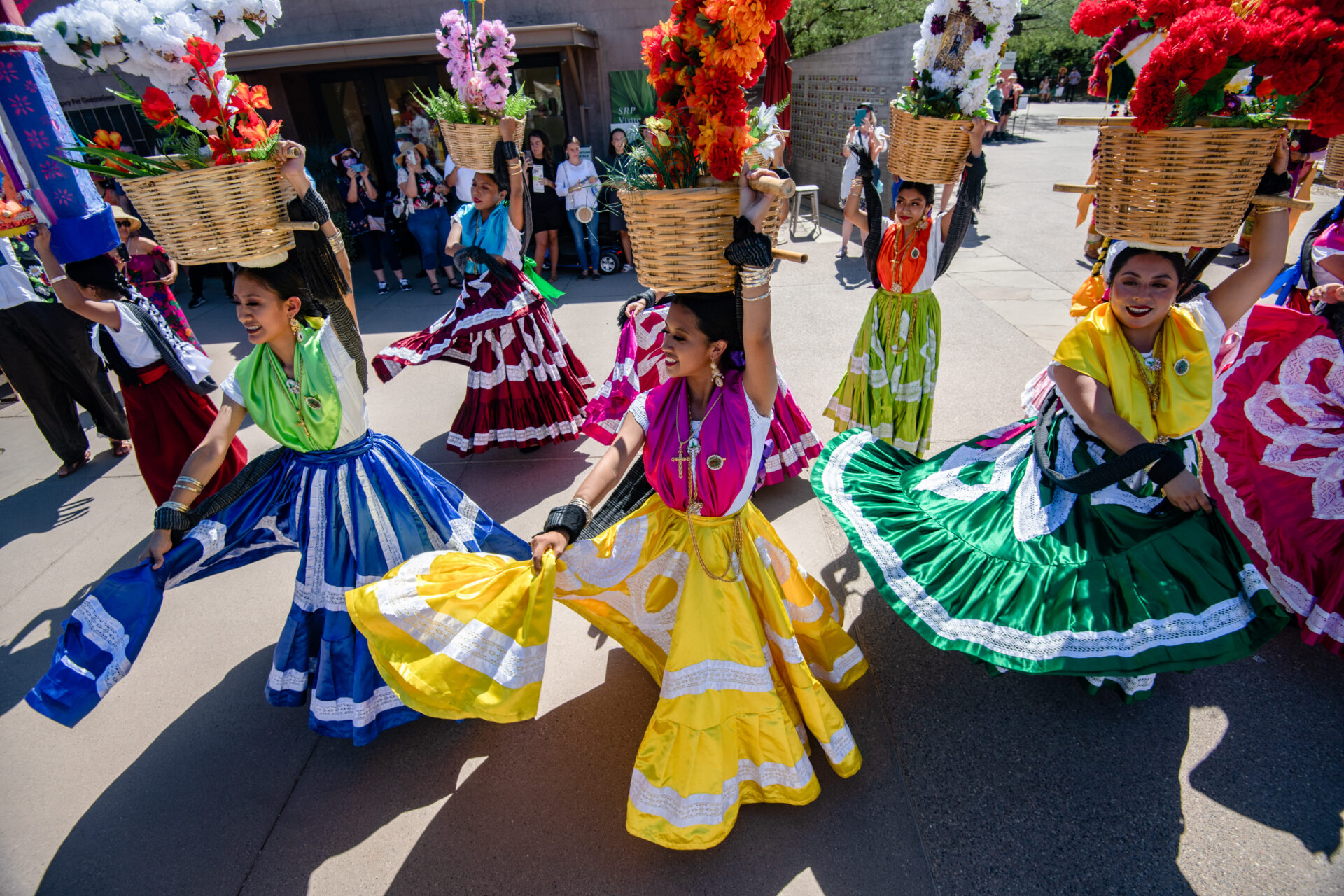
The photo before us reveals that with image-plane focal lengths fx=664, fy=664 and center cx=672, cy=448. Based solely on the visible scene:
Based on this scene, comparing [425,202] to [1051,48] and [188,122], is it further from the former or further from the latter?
[1051,48]

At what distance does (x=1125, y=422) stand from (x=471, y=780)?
9.16 ft

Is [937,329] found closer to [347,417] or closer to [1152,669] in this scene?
[1152,669]

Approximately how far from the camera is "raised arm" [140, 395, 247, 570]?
243 centimetres

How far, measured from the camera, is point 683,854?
233cm

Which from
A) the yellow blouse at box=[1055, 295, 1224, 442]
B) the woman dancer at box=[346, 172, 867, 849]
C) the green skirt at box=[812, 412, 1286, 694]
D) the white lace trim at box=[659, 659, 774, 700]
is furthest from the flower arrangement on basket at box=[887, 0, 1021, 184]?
the white lace trim at box=[659, 659, 774, 700]

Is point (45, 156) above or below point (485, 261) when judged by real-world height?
above

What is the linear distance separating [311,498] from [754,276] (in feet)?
6.48

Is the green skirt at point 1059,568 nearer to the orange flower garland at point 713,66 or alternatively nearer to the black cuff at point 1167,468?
the black cuff at point 1167,468

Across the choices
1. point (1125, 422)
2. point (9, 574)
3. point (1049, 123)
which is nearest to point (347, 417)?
point (1125, 422)

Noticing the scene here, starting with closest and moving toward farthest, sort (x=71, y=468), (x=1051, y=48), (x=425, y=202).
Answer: (x=71, y=468), (x=425, y=202), (x=1051, y=48)

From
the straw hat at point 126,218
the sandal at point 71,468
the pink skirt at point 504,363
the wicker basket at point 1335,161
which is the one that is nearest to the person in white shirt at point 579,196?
the pink skirt at point 504,363

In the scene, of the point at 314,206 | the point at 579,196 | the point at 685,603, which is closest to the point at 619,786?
the point at 685,603

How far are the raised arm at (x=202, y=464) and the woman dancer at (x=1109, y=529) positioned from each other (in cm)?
247

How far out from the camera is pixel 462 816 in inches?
98.7
